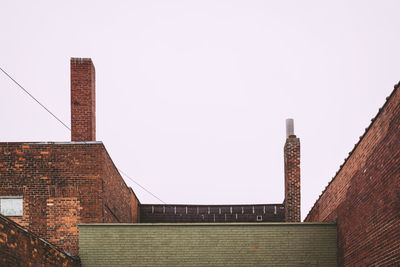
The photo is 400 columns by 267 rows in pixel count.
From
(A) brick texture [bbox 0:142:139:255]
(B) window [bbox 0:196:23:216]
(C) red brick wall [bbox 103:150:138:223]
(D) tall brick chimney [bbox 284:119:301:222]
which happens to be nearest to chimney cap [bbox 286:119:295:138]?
(D) tall brick chimney [bbox 284:119:301:222]

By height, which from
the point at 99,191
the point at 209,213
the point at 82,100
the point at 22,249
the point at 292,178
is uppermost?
the point at 82,100

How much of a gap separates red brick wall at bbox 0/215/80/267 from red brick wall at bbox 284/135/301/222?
10.9 meters

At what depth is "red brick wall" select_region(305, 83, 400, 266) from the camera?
8070 mm

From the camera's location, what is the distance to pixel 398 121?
25.7 ft

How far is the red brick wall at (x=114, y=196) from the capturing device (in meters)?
14.6

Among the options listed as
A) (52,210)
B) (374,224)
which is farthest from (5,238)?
(374,224)

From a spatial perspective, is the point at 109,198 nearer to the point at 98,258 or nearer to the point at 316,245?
the point at 98,258

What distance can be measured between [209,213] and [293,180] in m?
6.76

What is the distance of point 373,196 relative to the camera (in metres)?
9.20

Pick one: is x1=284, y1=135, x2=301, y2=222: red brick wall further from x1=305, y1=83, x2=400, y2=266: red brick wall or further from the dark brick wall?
x1=305, y1=83, x2=400, y2=266: red brick wall

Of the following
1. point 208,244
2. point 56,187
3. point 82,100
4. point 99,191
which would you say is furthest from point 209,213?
point 208,244

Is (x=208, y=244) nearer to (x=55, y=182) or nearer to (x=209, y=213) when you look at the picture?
(x=55, y=182)

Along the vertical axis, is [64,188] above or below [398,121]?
below

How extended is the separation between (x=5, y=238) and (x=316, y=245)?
795 centimetres
